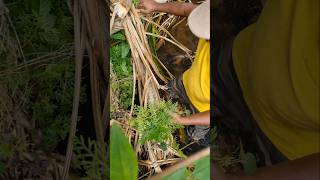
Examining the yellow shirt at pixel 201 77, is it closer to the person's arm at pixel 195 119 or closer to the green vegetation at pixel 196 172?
the person's arm at pixel 195 119

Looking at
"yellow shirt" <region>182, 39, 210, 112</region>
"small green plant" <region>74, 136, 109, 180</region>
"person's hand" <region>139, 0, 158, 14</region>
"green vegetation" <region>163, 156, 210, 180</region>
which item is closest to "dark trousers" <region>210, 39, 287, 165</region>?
"yellow shirt" <region>182, 39, 210, 112</region>

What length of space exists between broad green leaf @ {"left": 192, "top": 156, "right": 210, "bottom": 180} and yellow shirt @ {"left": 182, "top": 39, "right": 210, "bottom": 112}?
6.4 inches

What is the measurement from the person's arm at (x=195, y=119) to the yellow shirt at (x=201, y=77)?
17mm

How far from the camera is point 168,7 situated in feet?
5.51

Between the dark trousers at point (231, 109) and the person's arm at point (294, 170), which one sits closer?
the person's arm at point (294, 170)

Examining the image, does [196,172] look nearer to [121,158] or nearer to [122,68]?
[121,158]

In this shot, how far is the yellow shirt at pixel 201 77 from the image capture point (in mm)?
1645

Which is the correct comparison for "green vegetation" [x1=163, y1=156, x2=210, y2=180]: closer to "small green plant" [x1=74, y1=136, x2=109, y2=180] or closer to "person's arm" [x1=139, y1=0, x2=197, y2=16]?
"small green plant" [x1=74, y1=136, x2=109, y2=180]

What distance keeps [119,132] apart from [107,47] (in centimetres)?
29

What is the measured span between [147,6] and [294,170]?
69 centimetres

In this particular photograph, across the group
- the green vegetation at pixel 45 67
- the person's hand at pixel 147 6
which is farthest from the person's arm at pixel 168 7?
the green vegetation at pixel 45 67

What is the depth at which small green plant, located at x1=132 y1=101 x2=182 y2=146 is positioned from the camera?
5.58 ft

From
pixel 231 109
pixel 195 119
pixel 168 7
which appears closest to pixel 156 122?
pixel 195 119

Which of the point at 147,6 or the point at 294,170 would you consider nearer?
the point at 294,170
